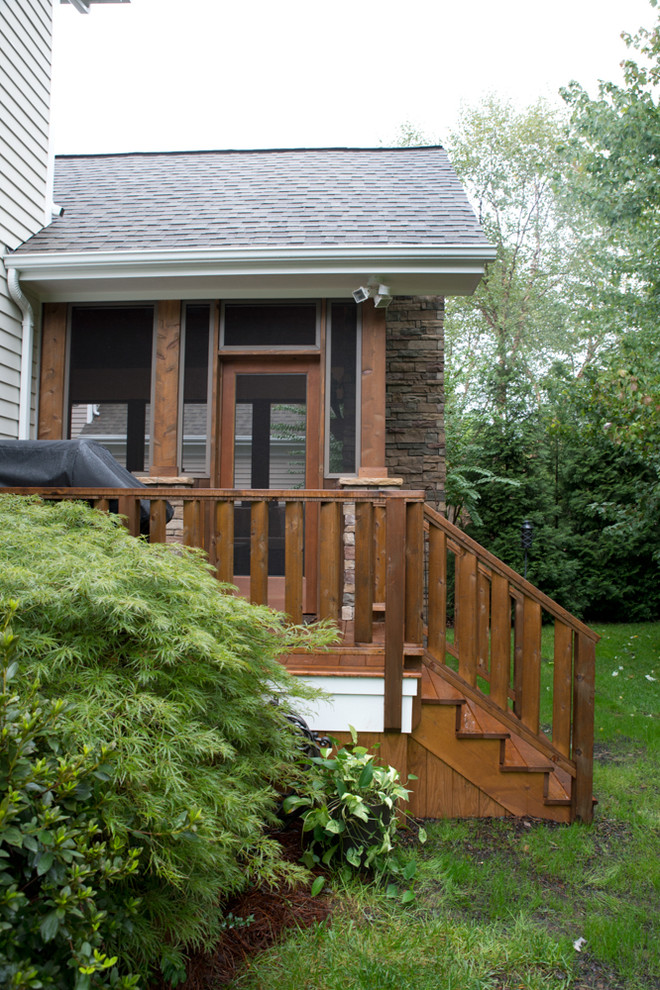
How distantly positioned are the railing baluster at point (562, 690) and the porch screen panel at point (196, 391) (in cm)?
293

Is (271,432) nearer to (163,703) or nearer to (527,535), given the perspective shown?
(163,703)

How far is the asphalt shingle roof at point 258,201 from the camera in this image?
536 centimetres

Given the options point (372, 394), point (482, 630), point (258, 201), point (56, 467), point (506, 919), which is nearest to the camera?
point (506, 919)

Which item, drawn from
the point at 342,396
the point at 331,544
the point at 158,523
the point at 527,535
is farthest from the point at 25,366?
the point at 527,535

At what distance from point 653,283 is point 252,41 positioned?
26074 mm

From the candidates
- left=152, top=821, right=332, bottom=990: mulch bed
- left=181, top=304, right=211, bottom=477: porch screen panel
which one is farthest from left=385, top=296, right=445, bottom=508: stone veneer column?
left=152, top=821, right=332, bottom=990: mulch bed

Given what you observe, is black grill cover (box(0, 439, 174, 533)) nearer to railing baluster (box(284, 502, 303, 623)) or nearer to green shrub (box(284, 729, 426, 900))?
railing baluster (box(284, 502, 303, 623))

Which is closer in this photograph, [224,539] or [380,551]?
[224,539]

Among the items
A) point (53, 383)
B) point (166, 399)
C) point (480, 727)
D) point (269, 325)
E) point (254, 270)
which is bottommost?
point (480, 727)

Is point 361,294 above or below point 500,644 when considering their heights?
above

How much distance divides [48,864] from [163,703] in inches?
21.9

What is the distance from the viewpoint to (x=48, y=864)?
1.45m

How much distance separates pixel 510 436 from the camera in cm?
976

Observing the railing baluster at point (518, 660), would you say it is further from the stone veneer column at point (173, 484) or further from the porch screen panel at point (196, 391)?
the porch screen panel at point (196, 391)
